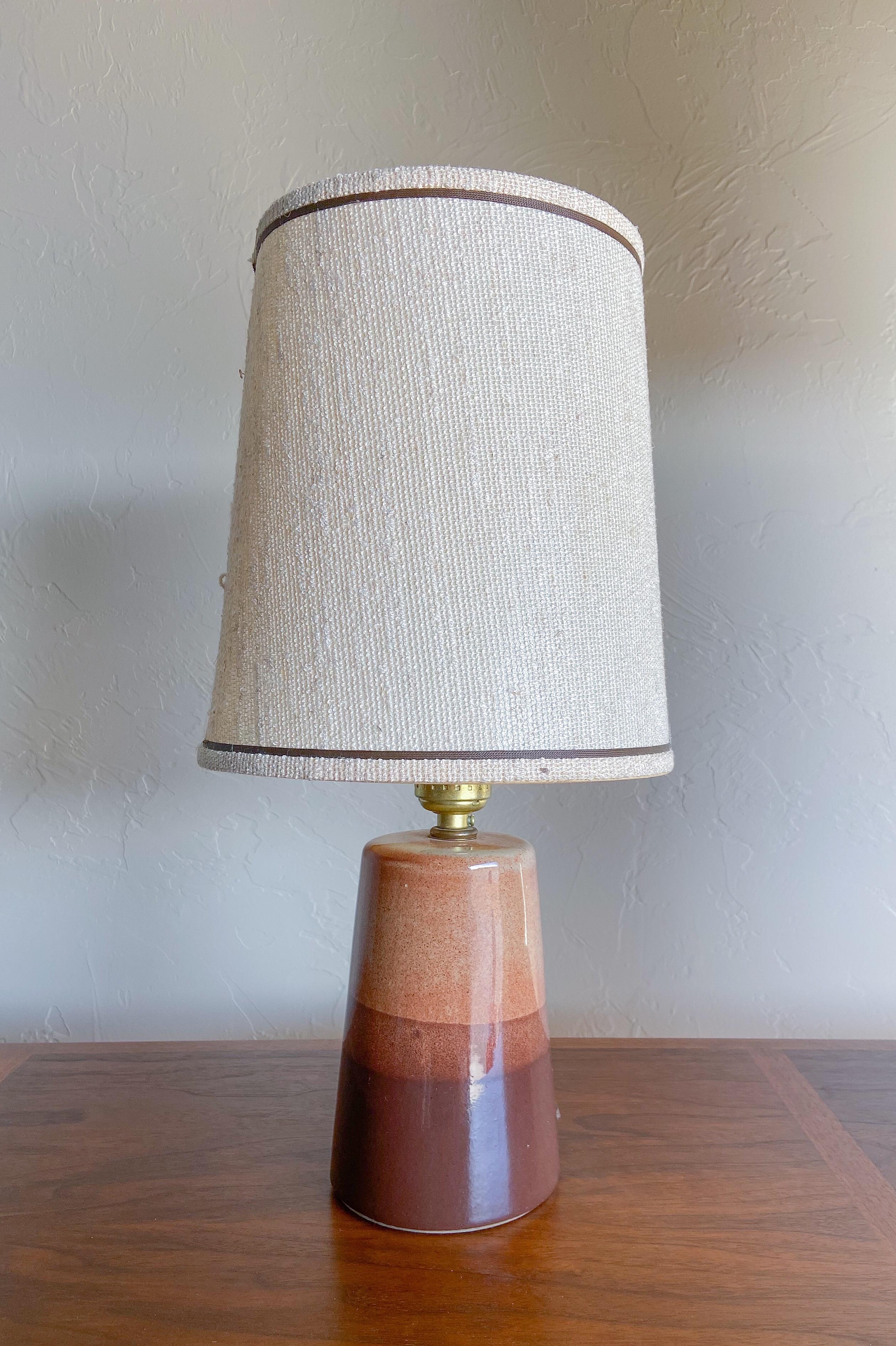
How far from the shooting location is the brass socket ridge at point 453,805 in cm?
59

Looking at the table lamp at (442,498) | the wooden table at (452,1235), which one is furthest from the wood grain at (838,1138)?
the table lamp at (442,498)

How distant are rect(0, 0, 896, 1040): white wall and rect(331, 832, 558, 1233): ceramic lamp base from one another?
36 centimetres

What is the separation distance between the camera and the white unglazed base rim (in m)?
0.55

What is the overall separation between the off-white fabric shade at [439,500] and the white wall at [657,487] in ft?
1.48

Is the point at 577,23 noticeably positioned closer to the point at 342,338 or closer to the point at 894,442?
the point at 894,442

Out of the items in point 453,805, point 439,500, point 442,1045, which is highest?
point 439,500

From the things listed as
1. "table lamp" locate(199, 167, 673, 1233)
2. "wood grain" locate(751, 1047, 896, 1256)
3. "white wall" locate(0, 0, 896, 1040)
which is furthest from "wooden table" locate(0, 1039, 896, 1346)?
"table lamp" locate(199, 167, 673, 1233)

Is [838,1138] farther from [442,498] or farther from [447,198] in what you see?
[447,198]

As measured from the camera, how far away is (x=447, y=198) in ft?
1.54

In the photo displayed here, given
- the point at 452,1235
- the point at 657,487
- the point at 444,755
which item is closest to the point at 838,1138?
the point at 452,1235

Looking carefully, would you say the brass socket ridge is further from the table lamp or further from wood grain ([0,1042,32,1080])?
wood grain ([0,1042,32,1080])

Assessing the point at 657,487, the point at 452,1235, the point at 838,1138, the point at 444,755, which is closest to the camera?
the point at 444,755

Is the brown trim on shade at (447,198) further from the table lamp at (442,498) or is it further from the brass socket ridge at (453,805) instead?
the brass socket ridge at (453,805)

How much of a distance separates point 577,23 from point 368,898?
86cm
